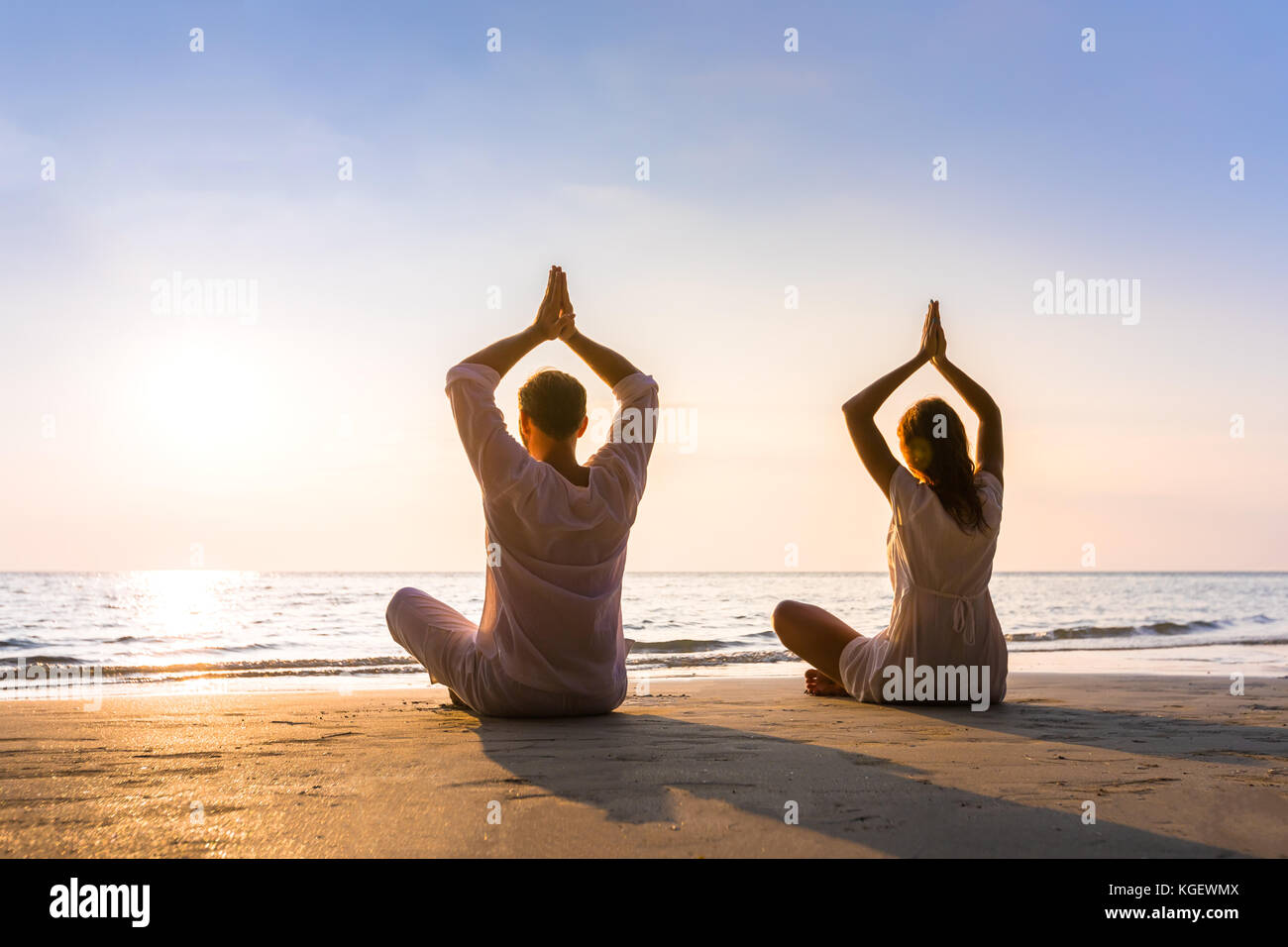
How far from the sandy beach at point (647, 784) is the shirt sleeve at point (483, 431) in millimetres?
1079

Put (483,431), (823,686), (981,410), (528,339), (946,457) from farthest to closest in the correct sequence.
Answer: (823,686) < (981,410) < (946,457) < (528,339) < (483,431)

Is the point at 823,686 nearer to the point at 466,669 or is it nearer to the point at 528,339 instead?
the point at 466,669

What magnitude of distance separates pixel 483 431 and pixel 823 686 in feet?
9.77

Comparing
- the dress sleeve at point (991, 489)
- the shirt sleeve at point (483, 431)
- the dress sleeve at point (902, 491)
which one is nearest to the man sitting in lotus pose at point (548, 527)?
the shirt sleeve at point (483, 431)

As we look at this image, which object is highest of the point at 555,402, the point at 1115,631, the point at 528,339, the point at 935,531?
the point at 528,339

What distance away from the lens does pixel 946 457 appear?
193 inches

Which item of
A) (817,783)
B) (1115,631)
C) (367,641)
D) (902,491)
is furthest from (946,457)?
(1115,631)

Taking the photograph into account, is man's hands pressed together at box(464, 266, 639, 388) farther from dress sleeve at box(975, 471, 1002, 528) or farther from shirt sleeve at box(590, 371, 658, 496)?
dress sleeve at box(975, 471, 1002, 528)

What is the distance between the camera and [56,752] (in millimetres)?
3822

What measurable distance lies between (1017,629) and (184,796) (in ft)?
52.3

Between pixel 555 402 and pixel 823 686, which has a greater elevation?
pixel 555 402

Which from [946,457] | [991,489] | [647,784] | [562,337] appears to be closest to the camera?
[647,784]
